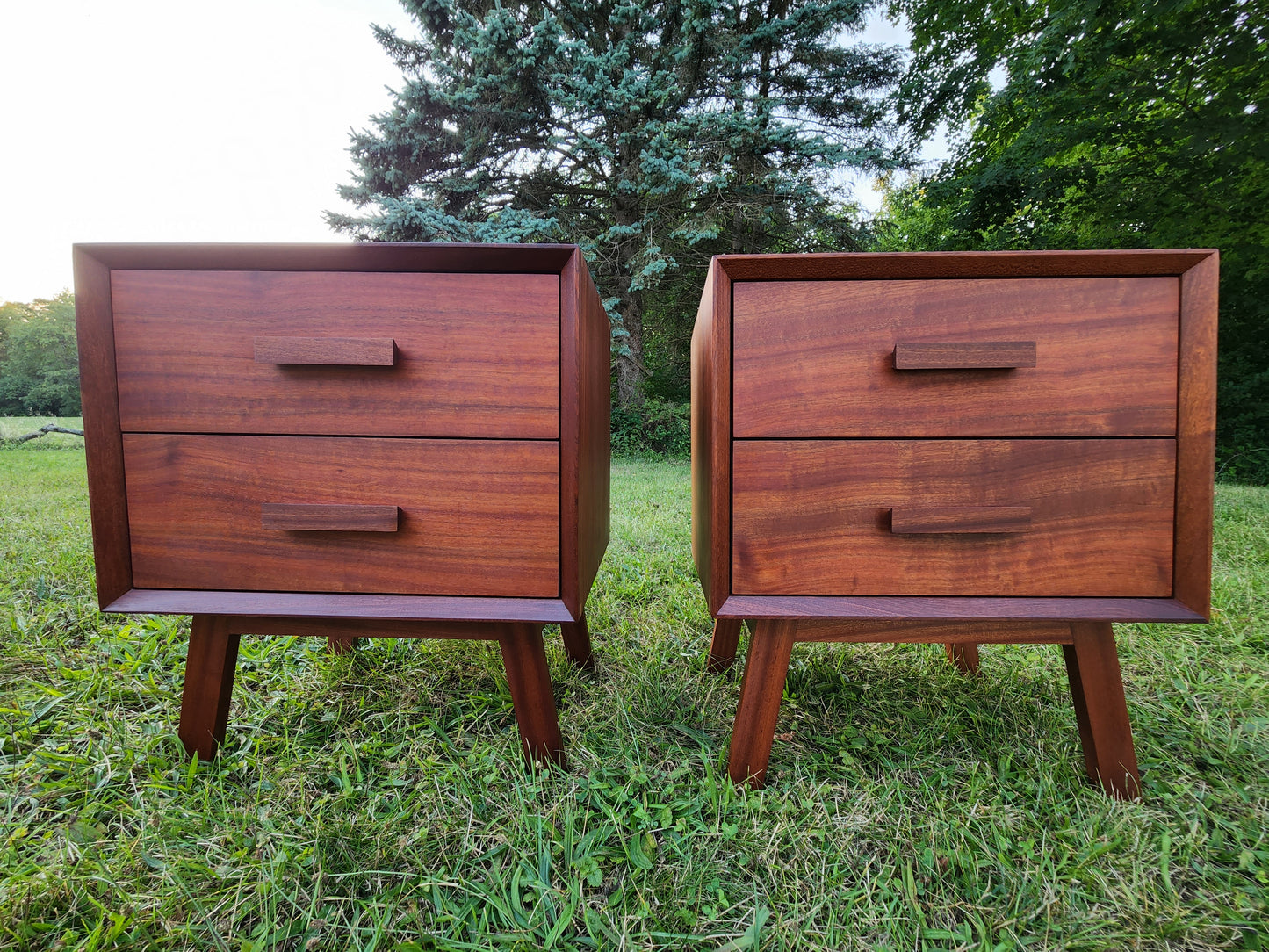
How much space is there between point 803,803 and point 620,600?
0.79 meters

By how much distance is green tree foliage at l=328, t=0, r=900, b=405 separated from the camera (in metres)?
4.81

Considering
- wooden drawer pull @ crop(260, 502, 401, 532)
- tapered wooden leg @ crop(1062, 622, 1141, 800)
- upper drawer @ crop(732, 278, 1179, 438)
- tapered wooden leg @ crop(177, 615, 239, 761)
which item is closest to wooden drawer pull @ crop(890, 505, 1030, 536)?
upper drawer @ crop(732, 278, 1179, 438)

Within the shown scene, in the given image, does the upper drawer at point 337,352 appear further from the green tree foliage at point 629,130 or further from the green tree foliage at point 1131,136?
the green tree foliage at point 1131,136

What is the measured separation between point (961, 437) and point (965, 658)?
2.08 feet

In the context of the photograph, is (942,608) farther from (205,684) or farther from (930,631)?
(205,684)

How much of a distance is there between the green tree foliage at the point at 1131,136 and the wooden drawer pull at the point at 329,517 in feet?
21.9

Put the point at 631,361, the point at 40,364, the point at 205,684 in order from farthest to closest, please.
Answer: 1. the point at 40,364
2. the point at 631,361
3. the point at 205,684

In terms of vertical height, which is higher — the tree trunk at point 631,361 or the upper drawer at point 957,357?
the tree trunk at point 631,361

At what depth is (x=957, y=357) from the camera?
0.66m

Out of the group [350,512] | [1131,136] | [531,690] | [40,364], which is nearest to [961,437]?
[531,690]

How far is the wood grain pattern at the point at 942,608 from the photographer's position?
0.66 meters

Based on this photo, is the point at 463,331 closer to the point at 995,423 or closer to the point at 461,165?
the point at 995,423

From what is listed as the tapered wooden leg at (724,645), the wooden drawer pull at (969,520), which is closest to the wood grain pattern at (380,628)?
the tapered wooden leg at (724,645)

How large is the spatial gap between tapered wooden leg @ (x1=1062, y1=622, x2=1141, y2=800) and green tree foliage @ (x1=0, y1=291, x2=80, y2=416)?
823 centimetres
